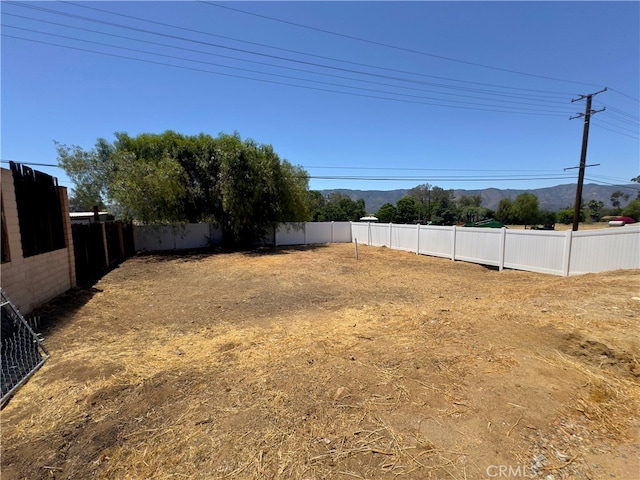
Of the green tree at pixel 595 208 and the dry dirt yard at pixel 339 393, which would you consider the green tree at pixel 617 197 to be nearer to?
the green tree at pixel 595 208

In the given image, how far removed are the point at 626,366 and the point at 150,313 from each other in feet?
21.7

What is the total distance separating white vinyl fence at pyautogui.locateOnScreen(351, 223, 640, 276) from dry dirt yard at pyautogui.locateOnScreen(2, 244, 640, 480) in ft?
8.27

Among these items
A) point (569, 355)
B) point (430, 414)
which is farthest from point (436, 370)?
point (569, 355)

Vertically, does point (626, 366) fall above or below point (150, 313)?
above

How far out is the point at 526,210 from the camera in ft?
172

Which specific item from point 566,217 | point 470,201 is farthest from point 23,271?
point 470,201

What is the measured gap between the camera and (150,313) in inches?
209

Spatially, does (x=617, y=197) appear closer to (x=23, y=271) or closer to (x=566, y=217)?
(x=566, y=217)

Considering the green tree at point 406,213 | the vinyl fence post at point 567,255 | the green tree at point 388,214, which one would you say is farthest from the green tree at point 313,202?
the green tree at point 406,213

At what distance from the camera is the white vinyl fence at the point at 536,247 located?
22.8 feet

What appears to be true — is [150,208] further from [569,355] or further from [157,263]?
[569,355]

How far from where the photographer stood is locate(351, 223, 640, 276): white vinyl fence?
6.96 m

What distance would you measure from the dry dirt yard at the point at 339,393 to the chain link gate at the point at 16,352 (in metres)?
0.15

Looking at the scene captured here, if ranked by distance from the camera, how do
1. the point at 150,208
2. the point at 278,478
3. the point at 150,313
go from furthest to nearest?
the point at 150,208 → the point at 150,313 → the point at 278,478
